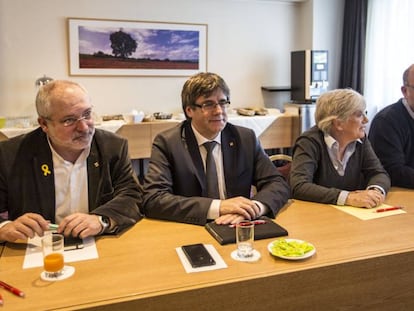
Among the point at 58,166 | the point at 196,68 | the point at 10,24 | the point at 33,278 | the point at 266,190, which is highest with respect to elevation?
the point at 10,24

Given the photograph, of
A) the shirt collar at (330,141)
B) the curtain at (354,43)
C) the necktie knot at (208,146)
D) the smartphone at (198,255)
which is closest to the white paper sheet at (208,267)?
the smartphone at (198,255)

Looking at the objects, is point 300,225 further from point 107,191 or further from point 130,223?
point 107,191

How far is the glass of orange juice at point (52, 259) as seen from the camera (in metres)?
1.21

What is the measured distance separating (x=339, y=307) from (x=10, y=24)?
171 inches

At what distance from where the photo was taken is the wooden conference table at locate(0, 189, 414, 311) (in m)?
1.13

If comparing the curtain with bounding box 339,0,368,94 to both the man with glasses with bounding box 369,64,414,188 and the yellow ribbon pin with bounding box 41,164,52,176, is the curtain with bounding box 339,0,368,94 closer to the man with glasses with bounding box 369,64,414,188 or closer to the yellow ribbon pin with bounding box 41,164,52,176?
the man with glasses with bounding box 369,64,414,188

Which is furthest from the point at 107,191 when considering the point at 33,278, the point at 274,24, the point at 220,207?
the point at 274,24

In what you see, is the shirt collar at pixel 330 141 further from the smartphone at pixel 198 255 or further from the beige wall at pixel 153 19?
the beige wall at pixel 153 19

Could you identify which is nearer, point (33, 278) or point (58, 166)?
point (33, 278)

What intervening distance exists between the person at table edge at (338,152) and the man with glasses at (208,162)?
225 mm

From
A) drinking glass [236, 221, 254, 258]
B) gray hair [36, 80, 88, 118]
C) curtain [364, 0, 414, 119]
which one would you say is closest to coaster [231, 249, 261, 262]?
drinking glass [236, 221, 254, 258]

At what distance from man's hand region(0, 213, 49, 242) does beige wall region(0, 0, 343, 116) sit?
3416 mm

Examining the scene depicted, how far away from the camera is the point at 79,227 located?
1.48 metres

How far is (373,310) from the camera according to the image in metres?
1.42
